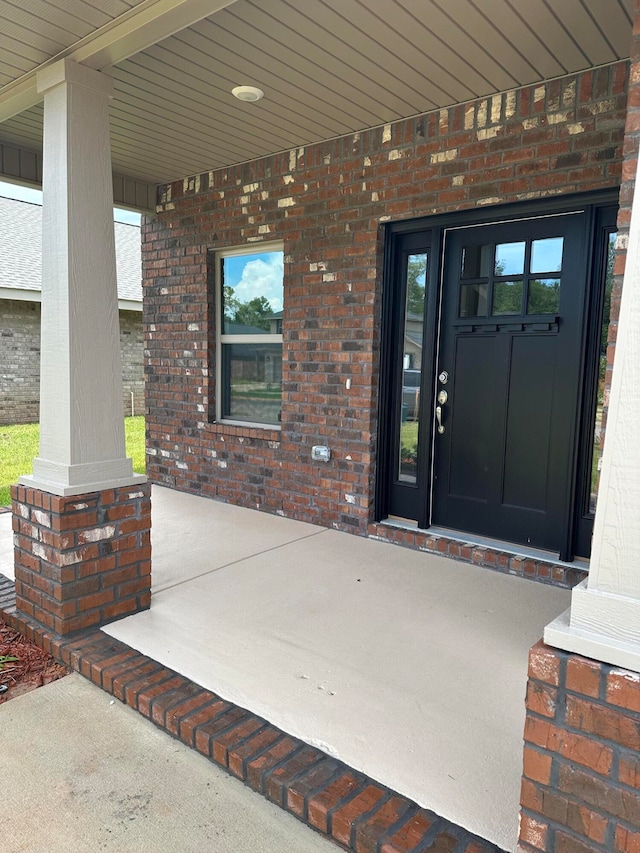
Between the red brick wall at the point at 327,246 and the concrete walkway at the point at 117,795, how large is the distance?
2391 mm

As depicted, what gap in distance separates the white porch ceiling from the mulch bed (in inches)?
101

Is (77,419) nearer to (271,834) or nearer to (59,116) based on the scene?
(59,116)

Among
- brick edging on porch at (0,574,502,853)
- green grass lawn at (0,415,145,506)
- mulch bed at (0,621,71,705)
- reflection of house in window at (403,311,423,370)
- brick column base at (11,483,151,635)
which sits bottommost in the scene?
green grass lawn at (0,415,145,506)

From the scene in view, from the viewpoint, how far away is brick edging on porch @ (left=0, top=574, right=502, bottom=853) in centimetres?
157

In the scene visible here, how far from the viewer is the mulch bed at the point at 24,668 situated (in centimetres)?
233

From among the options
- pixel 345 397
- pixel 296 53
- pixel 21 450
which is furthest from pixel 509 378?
pixel 21 450

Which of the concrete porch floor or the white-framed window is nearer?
the concrete porch floor

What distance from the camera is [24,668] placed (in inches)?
96.6

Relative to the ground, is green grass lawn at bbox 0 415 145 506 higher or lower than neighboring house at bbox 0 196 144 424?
lower

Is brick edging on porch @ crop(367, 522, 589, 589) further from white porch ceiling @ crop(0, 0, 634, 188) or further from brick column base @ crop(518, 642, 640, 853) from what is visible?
white porch ceiling @ crop(0, 0, 634, 188)

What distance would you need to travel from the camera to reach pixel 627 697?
124cm

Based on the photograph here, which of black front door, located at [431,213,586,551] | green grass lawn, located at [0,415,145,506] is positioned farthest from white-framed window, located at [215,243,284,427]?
black front door, located at [431,213,586,551]

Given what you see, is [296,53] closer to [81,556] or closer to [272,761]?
[81,556]

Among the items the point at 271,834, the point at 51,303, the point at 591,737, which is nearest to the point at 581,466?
the point at 591,737
